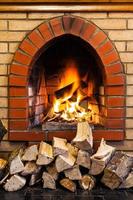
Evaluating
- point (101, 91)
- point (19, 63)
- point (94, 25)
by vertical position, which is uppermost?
point (94, 25)

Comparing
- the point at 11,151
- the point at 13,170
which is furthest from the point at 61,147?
the point at 11,151

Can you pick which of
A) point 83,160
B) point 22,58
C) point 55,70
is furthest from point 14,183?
point 55,70

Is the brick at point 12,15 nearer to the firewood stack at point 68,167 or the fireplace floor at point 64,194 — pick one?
the firewood stack at point 68,167

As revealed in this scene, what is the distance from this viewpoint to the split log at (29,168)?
110 inches

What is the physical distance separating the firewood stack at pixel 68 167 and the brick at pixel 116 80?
0.52 meters

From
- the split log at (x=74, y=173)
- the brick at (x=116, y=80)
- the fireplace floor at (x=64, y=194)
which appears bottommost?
the fireplace floor at (x=64, y=194)

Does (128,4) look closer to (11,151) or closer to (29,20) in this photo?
(29,20)

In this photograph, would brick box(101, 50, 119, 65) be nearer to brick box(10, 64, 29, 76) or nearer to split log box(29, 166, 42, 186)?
brick box(10, 64, 29, 76)

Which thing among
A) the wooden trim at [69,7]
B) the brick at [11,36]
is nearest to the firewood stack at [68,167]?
the brick at [11,36]

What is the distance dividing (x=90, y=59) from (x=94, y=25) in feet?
1.60

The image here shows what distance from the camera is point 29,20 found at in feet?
10.2

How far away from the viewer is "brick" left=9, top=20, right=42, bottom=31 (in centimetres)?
311

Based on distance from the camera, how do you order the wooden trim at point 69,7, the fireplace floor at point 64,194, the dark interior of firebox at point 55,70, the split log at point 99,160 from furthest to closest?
the dark interior of firebox at point 55,70 → the wooden trim at point 69,7 → the split log at point 99,160 → the fireplace floor at point 64,194

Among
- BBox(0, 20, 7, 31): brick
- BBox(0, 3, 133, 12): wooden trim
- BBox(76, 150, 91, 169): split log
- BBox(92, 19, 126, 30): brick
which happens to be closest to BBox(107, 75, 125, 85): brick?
BBox(92, 19, 126, 30): brick
